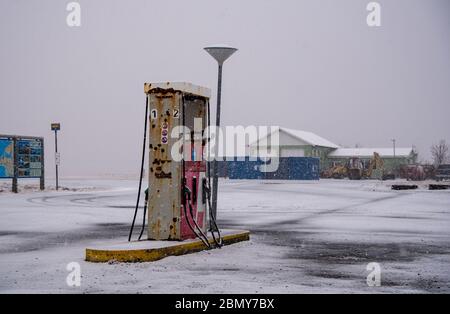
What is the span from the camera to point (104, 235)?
565 inches

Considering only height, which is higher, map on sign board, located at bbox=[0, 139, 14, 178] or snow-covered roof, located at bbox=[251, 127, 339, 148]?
snow-covered roof, located at bbox=[251, 127, 339, 148]

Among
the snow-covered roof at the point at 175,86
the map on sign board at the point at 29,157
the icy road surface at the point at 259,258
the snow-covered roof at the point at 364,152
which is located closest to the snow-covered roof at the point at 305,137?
the snow-covered roof at the point at 364,152

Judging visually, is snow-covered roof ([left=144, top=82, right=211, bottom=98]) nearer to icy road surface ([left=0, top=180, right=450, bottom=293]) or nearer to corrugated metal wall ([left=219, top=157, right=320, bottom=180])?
icy road surface ([left=0, top=180, right=450, bottom=293])

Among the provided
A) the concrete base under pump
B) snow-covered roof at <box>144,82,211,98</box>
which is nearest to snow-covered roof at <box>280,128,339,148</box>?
snow-covered roof at <box>144,82,211,98</box>

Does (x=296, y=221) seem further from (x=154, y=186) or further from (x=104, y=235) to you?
(x=154, y=186)

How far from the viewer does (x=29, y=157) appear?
36.1 metres

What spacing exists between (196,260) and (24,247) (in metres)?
3.78

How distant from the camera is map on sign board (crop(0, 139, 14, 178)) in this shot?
3453 centimetres

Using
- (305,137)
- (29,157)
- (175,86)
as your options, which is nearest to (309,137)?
(305,137)

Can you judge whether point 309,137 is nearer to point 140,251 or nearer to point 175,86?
point 175,86

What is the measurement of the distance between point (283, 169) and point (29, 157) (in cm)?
3980

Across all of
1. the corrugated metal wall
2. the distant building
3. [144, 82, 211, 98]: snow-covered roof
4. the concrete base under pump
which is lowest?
the concrete base under pump

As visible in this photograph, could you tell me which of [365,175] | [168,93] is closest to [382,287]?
[168,93]

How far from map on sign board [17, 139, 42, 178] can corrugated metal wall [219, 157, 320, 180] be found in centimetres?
Result: 3846
